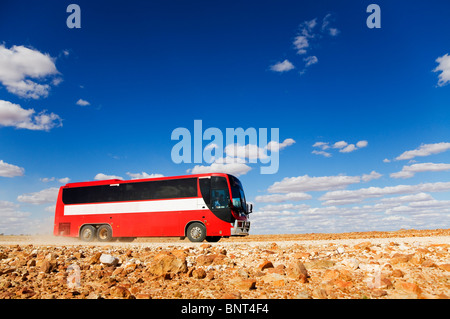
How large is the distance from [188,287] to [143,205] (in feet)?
41.4

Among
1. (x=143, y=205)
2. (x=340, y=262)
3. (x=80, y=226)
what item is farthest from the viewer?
(x=80, y=226)

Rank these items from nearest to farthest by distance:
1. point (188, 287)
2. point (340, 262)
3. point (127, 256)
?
point (188, 287), point (340, 262), point (127, 256)

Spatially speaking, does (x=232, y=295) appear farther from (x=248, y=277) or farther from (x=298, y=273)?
(x=298, y=273)

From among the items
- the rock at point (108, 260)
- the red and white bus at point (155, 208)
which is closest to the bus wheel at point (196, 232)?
the red and white bus at point (155, 208)

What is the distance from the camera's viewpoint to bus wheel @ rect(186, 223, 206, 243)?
53.5 ft

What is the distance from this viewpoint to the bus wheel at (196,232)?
53.5 feet

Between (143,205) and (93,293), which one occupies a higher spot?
(143,205)

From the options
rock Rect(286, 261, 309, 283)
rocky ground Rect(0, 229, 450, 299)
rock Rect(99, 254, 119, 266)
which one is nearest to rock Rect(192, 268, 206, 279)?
rocky ground Rect(0, 229, 450, 299)

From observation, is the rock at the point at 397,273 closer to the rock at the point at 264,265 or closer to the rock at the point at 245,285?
the rock at the point at 264,265

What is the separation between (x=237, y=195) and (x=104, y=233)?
8717 mm
